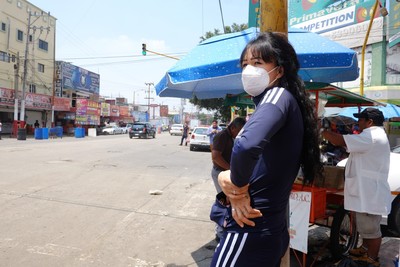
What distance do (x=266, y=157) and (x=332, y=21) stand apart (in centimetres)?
2182

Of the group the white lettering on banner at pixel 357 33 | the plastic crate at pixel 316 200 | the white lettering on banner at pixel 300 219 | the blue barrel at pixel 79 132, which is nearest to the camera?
the white lettering on banner at pixel 300 219

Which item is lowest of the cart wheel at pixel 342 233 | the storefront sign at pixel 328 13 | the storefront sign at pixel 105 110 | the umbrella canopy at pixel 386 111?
the cart wheel at pixel 342 233

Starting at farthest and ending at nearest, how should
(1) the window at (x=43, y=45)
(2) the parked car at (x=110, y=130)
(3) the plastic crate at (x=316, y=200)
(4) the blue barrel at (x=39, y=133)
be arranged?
(2) the parked car at (x=110, y=130), (1) the window at (x=43, y=45), (4) the blue barrel at (x=39, y=133), (3) the plastic crate at (x=316, y=200)

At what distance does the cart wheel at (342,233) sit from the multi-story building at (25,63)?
3158 cm

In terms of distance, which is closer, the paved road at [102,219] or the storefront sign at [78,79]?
the paved road at [102,219]

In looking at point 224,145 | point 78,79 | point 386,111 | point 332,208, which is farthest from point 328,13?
point 78,79

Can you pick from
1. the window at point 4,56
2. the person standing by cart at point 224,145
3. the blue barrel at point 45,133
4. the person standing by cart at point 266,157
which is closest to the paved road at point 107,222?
the person standing by cart at point 224,145

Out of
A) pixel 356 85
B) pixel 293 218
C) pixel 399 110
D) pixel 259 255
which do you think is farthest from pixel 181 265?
pixel 356 85

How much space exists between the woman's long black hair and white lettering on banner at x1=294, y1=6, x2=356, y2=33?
20.5 meters

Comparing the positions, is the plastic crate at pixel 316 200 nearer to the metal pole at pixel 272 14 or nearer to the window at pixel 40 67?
the metal pole at pixel 272 14

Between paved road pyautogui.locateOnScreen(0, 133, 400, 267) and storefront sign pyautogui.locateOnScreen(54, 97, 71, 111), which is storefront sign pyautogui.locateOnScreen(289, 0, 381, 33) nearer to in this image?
paved road pyautogui.locateOnScreen(0, 133, 400, 267)

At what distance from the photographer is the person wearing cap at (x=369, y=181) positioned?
344 cm

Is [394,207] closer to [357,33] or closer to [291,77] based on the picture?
[291,77]

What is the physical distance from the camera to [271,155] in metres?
→ 1.61
